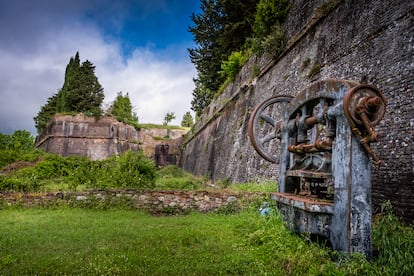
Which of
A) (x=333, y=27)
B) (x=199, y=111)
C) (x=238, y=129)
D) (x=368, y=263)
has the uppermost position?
(x=199, y=111)

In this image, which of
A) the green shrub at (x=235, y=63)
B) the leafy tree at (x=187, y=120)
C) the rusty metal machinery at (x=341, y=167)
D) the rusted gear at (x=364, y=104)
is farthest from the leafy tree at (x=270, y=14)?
the leafy tree at (x=187, y=120)

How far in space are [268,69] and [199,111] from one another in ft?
77.5

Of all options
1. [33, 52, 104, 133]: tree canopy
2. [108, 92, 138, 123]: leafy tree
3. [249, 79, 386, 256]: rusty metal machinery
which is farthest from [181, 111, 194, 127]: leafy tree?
[249, 79, 386, 256]: rusty metal machinery

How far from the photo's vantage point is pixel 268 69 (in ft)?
40.2

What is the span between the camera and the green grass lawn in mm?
3264

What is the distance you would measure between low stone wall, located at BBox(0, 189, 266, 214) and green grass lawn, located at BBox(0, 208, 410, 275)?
162 cm

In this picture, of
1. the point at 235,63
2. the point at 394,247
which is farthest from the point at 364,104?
the point at 235,63

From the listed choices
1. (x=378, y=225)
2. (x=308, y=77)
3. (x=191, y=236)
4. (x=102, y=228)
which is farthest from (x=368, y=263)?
(x=308, y=77)

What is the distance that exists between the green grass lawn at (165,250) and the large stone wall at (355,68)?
2.19 meters

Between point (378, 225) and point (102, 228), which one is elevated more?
point (378, 225)

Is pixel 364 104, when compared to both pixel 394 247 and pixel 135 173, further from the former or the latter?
pixel 135 173

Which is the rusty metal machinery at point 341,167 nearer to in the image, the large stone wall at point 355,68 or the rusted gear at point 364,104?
the rusted gear at point 364,104

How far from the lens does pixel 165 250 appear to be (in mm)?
4133

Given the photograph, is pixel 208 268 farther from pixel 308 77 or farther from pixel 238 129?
pixel 238 129
